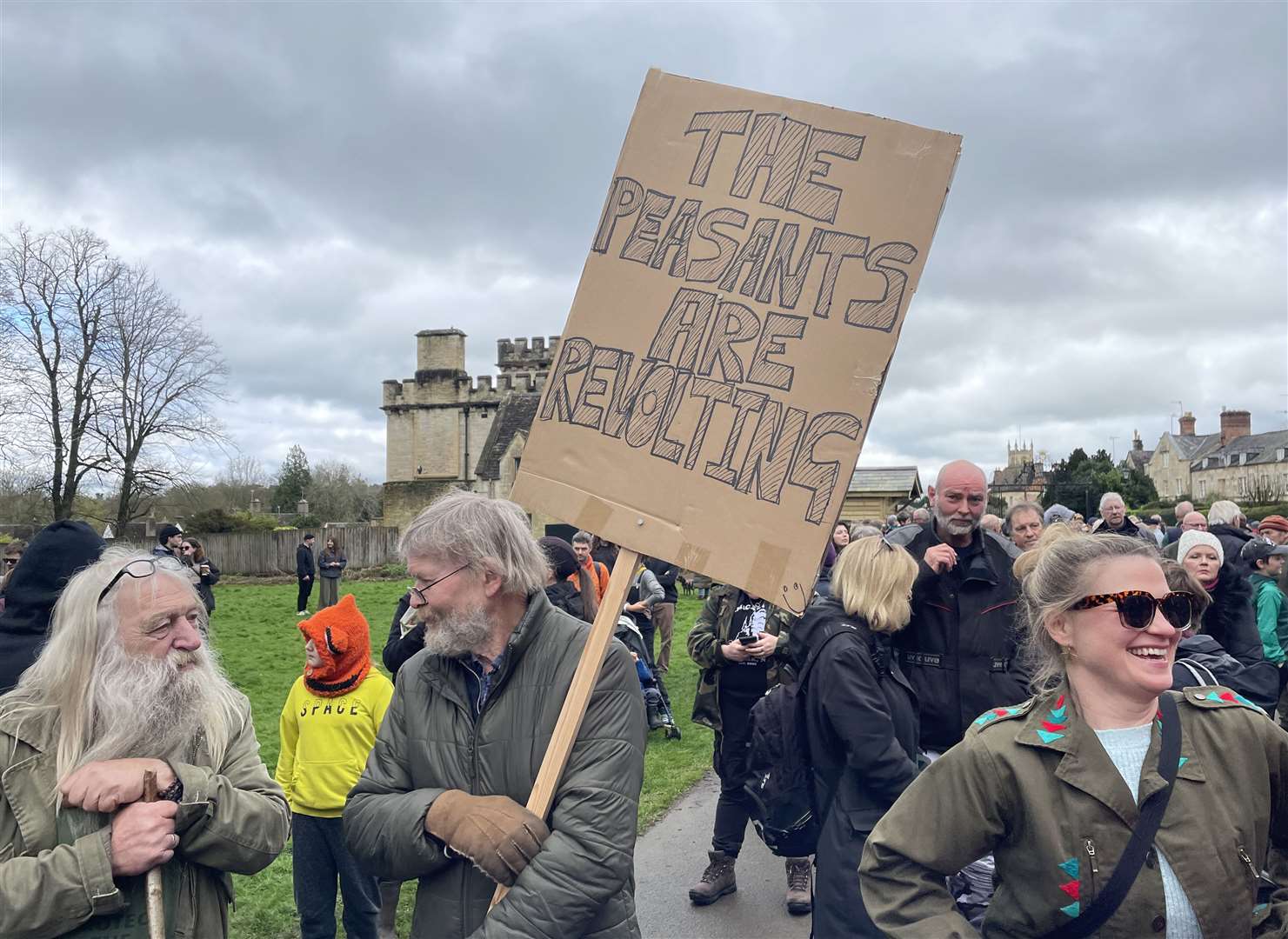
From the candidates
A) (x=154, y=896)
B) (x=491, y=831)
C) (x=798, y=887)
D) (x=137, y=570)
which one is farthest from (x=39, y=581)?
(x=798, y=887)

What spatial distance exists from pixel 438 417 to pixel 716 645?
47.4m

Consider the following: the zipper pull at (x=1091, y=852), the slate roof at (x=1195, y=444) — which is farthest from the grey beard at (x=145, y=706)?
the slate roof at (x=1195, y=444)

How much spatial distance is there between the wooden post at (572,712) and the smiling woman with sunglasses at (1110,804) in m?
0.80

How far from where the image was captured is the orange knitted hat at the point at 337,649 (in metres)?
4.67

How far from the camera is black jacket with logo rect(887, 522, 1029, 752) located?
4.12 m

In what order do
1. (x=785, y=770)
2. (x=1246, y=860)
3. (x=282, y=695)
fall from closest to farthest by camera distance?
(x=1246, y=860) < (x=785, y=770) < (x=282, y=695)

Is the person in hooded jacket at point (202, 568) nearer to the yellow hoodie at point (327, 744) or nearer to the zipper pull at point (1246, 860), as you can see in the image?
the yellow hoodie at point (327, 744)

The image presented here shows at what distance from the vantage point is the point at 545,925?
2.42 m

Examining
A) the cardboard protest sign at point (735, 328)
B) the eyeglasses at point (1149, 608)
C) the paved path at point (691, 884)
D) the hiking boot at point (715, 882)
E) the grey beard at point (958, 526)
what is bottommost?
the paved path at point (691, 884)

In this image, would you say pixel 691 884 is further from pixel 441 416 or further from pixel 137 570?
pixel 441 416

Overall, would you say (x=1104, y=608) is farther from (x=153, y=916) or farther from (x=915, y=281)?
(x=153, y=916)

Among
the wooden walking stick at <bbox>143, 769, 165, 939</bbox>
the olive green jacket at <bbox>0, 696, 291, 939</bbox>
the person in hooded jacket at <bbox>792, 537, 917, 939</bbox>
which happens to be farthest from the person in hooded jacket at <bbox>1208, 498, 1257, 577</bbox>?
the wooden walking stick at <bbox>143, 769, 165, 939</bbox>

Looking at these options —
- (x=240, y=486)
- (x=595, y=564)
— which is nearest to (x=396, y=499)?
(x=240, y=486)

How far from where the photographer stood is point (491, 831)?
2.46 metres
